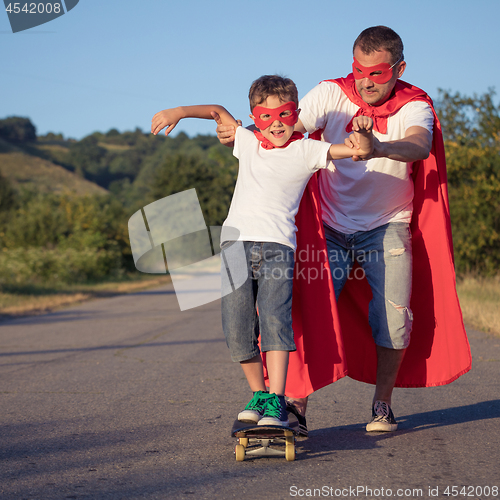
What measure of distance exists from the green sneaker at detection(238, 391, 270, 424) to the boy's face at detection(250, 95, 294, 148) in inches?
51.9

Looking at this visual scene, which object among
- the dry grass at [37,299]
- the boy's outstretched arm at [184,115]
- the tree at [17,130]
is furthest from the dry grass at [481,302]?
the tree at [17,130]

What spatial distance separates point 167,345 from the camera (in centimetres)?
789

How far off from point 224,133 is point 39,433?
205cm

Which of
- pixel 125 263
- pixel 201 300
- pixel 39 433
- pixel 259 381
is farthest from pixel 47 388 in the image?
pixel 125 263

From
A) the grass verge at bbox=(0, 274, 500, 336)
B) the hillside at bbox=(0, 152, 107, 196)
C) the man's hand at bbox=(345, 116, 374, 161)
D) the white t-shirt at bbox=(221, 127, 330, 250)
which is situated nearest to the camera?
the man's hand at bbox=(345, 116, 374, 161)

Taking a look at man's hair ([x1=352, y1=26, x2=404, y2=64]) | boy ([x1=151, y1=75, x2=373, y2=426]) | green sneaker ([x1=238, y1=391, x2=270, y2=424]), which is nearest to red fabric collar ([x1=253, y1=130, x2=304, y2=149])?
boy ([x1=151, y1=75, x2=373, y2=426])

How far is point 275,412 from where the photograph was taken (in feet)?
10.0

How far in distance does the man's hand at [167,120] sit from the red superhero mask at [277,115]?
0.55 meters

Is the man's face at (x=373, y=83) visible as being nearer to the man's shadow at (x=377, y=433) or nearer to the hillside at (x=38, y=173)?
Answer: the man's shadow at (x=377, y=433)

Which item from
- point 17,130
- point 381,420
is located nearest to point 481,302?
point 381,420

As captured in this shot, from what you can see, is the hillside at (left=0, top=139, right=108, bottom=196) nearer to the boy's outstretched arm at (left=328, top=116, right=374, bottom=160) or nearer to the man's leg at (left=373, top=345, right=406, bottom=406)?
the man's leg at (left=373, top=345, right=406, bottom=406)

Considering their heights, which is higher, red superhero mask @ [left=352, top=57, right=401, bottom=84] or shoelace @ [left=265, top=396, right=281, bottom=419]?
red superhero mask @ [left=352, top=57, right=401, bottom=84]

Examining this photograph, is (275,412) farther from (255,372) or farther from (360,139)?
(360,139)

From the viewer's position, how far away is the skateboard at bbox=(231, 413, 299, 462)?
2.98m
